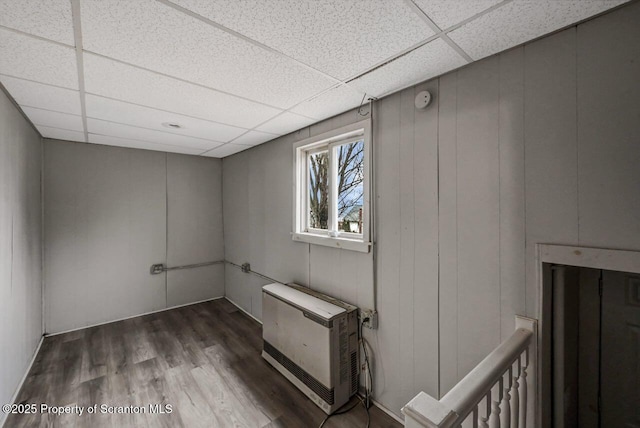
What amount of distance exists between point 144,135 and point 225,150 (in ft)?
3.37

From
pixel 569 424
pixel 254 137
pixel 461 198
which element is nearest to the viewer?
pixel 569 424

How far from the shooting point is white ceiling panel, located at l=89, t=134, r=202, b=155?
3.19 metres

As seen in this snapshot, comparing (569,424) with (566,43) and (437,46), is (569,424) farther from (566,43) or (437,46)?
(437,46)

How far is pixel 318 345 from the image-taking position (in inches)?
81.4

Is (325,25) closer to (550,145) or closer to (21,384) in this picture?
(550,145)

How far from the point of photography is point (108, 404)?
82.0 inches

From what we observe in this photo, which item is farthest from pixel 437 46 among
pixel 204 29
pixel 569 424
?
pixel 569 424

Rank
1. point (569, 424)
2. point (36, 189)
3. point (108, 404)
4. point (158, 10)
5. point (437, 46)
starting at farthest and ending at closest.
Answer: point (36, 189), point (108, 404), point (569, 424), point (437, 46), point (158, 10)

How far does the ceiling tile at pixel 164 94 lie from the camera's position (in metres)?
1.55

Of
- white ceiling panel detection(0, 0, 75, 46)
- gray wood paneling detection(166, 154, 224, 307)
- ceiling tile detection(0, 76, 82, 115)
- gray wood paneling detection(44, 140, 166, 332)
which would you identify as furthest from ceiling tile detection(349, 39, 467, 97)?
gray wood paneling detection(44, 140, 166, 332)

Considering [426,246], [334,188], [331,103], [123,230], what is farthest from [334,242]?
[123,230]

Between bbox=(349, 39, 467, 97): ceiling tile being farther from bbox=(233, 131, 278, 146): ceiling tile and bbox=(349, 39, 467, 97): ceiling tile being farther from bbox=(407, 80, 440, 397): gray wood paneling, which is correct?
bbox=(233, 131, 278, 146): ceiling tile

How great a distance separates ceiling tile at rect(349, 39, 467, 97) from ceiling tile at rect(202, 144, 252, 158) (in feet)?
7.40

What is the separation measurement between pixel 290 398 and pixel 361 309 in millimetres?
948
